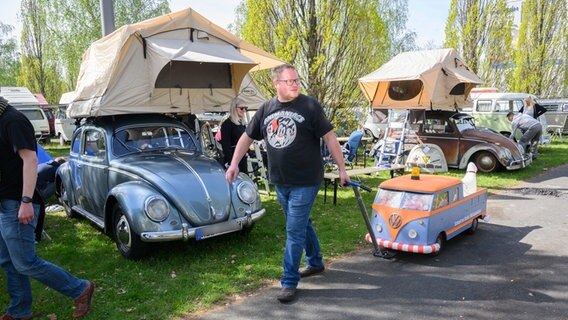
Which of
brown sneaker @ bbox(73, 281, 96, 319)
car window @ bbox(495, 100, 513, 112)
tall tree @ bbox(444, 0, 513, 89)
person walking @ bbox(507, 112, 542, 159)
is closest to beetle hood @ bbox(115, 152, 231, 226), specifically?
brown sneaker @ bbox(73, 281, 96, 319)

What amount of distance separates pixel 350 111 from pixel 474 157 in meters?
3.74

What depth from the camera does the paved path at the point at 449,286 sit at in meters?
3.84

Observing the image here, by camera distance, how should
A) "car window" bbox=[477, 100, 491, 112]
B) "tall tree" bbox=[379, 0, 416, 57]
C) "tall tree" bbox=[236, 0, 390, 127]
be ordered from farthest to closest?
"tall tree" bbox=[379, 0, 416, 57] < "car window" bbox=[477, 100, 491, 112] < "tall tree" bbox=[236, 0, 390, 127]

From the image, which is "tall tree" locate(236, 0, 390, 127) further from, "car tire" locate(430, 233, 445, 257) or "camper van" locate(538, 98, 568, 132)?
"camper van" locate(538, 98, 568, 132)

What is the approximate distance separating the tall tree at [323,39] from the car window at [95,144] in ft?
21.8

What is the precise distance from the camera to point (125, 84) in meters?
6.62

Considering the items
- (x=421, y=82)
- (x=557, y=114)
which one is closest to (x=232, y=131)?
(x=421, y=82)

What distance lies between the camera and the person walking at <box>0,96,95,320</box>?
3309 mm

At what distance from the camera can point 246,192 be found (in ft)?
18.2

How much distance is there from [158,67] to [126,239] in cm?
271

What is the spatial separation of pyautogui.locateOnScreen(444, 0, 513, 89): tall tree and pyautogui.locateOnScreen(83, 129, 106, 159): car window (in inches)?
793

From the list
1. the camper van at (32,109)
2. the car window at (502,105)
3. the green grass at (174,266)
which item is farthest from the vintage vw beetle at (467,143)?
the camper van at (32,109)

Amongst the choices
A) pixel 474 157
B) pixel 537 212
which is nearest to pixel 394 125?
pixel 474 157

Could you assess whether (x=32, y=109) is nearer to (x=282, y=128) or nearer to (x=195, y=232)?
(x=195, y=232)
